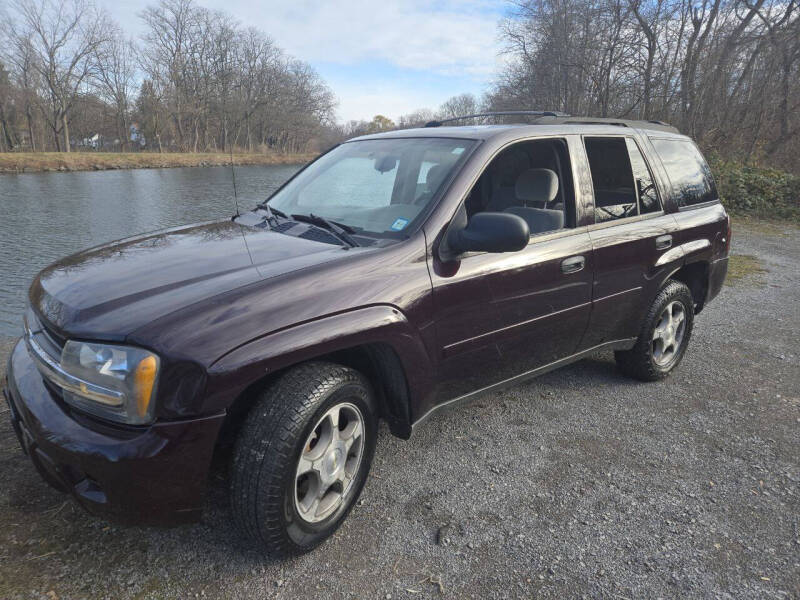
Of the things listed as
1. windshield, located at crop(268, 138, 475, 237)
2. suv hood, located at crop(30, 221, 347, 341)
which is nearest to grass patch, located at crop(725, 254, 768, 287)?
windshield, located at crop(268, 138, 475, 237)

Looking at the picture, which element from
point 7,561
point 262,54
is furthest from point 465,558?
point 262,54

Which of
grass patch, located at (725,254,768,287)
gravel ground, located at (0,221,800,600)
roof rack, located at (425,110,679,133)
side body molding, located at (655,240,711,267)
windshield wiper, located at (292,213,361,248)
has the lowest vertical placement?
gravel ground, located at (0,221,800,600)

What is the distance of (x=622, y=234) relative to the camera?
132 inches

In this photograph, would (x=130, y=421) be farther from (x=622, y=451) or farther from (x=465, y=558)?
(x=622, y=451)

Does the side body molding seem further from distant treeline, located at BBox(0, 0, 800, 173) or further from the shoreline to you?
the shoreline

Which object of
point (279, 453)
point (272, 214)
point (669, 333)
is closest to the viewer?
point (279, 453)

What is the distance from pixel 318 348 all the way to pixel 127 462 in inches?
29.5

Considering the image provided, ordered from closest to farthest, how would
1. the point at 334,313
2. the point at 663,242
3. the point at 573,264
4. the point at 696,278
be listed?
the point at 334,313, the point at 573,264, the point at 663,242, the point at 696,278

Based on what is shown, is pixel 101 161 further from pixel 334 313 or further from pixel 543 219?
pixel 334 313

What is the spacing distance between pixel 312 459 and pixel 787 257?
10.8 meters

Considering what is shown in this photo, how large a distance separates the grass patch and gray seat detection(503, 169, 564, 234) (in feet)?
19.0

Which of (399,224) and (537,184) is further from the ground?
(537,184)

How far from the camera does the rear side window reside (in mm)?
3861

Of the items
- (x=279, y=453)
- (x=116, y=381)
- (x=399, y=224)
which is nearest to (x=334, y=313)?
(x=279, y=453)
